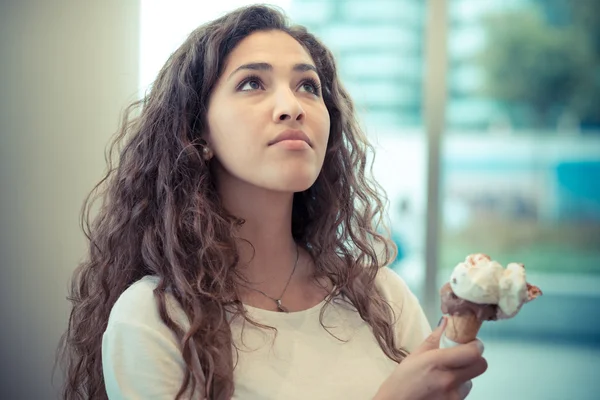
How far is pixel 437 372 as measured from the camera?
3.50 feet

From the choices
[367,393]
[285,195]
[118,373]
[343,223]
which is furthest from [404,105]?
[118,373]

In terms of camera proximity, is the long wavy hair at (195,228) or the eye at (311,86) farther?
the eye at (311,86)

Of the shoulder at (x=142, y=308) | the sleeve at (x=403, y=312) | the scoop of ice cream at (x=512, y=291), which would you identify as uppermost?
the scoop of ice cream at (x=512, y=291)

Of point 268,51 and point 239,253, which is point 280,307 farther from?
point 268,51

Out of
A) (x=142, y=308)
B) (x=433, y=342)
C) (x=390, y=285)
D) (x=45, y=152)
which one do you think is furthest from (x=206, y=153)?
(x=45, y=152)

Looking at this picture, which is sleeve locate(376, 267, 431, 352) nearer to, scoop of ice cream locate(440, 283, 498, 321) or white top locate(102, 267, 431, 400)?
white top locate(102, 267, 431, 400)

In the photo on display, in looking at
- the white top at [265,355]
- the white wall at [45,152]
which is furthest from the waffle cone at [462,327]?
the white wall at [45,152]

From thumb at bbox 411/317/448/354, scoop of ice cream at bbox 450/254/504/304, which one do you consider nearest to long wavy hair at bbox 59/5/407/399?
thumb at bbox 411/317/448/354

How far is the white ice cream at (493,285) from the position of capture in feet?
3.29

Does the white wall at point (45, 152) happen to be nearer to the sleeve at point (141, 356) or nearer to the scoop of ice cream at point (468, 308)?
the sleeve at point (141, 356)

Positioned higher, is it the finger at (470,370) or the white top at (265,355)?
the finger at (470,370)

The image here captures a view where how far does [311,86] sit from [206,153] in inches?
11.7

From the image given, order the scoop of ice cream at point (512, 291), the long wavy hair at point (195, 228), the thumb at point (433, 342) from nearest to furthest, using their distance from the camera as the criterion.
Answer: the scoop of ice cream at point (512, 291), the thumb at point (433, 342), the long wavy hair at point (195, 228)

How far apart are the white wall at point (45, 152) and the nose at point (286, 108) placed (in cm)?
114
